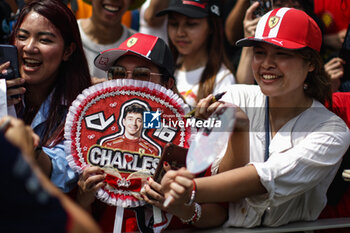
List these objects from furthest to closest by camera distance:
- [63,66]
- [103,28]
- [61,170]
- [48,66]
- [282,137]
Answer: [103,28], [63,66], [48,66], [282,137], [61,170]

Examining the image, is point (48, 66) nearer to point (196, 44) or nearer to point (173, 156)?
point (173, 156)

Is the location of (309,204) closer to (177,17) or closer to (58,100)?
(58,100)

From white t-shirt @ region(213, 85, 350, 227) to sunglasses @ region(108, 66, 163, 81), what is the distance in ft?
1.60

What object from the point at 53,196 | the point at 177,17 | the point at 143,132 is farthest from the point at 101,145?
the point at 177,17

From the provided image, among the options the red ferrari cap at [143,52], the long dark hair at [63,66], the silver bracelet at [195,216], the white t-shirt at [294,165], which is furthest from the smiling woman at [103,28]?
the silver bracelet at [195,216]

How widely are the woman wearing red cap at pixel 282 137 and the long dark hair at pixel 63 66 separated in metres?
0.88

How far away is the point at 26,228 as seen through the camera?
105 centimetres

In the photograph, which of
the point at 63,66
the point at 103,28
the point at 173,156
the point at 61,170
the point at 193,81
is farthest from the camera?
the point at 103,28

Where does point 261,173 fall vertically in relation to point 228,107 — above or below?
below

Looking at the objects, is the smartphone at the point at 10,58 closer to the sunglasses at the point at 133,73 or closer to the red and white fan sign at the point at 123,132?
the red and white fan sign at the point at 123,132

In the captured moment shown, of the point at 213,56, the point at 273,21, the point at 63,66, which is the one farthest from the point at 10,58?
the point at 213,56

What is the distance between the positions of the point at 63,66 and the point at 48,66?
5.5 inches

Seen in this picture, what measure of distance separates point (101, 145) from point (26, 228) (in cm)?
112

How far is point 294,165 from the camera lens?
2.13 m
